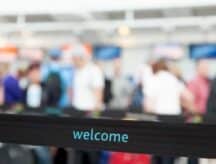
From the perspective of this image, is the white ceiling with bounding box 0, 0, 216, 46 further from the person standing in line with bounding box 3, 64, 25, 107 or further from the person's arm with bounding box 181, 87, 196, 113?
the person's arm with bounding box 181, 87, 196, 113

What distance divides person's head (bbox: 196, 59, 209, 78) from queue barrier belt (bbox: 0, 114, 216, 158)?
4.29m

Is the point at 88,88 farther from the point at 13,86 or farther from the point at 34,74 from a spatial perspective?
the point at 13,86

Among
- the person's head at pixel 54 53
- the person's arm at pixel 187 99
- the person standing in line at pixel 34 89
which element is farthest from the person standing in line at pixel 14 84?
the person's arm at pixel 187 99

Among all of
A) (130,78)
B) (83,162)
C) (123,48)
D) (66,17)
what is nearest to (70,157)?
(83,162)

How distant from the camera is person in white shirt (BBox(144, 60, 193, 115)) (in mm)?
3953

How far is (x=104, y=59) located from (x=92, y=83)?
1.72m

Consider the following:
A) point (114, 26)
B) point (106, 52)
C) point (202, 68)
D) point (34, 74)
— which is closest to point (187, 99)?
point (202, 68)

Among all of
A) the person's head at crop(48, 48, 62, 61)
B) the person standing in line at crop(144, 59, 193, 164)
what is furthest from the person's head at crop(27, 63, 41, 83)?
the person standing in line at crop(144, 59, 193, 164)

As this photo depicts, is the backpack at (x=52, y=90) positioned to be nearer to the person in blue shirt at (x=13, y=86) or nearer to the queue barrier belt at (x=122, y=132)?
the person in blue shirt at (x=13, y=86)

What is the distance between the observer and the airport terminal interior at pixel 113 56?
13.5ft

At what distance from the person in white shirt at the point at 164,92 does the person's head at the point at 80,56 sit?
1437mm

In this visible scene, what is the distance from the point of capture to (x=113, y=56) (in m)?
6.29

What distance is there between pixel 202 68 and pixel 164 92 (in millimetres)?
1631

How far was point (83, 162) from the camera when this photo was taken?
83cm
